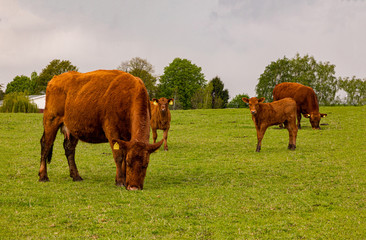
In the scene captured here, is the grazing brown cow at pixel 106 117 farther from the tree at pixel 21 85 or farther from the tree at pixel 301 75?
the tree at pixel 21 85

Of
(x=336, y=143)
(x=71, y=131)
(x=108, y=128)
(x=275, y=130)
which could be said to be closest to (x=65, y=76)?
(x=71, y=131)

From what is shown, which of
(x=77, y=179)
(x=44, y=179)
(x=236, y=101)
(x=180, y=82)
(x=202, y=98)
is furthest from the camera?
(x=236, y=101)

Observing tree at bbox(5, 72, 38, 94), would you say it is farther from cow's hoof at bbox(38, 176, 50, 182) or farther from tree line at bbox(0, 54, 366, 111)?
cow's hoof at bbox(38, 176, 50, 182)

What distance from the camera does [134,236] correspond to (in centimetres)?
571

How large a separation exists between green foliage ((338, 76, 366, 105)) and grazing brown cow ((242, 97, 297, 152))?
319 feet

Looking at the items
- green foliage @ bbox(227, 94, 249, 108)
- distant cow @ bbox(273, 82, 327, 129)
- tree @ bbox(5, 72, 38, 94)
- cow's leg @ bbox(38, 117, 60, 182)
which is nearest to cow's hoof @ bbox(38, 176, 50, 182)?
cow's leg @ bbox(38, 117, 60, 182)

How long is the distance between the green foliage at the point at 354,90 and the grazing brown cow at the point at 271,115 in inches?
3830

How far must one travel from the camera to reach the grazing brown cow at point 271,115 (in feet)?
53.0

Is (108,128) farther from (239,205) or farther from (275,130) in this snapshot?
(275,130)

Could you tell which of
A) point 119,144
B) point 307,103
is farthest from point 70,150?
point 307,103

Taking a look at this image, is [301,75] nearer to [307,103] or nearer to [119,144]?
[307,103]

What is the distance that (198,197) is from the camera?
827cm

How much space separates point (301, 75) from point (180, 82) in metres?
33.4

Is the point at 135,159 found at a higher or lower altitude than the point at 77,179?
higher
